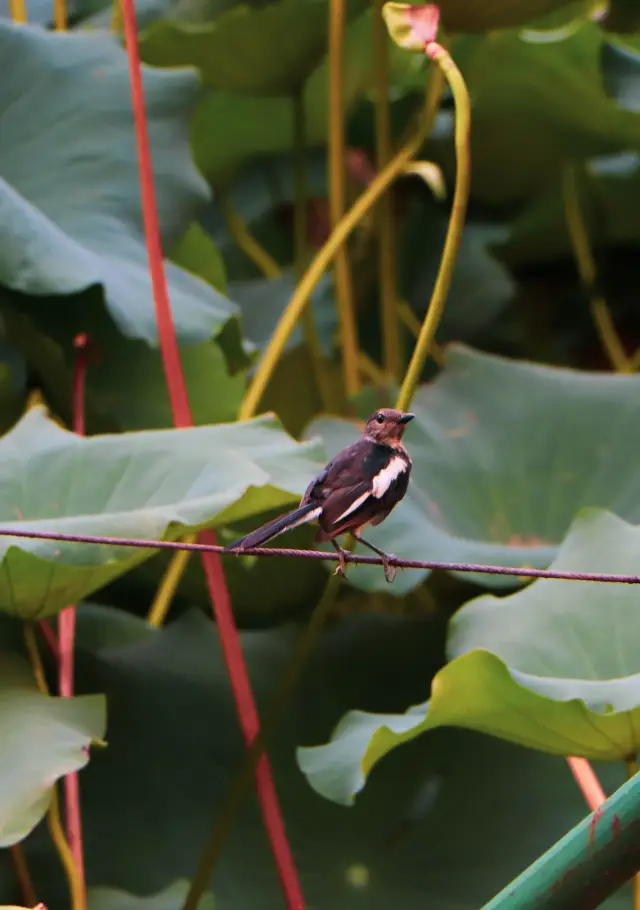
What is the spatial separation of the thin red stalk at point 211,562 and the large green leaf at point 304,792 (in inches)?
5.7

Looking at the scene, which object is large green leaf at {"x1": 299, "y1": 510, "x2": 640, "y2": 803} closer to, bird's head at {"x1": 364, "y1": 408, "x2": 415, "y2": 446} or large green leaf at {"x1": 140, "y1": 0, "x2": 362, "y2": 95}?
bird's head at {"x1": 364, "y1": 408, "x2": 415, "y2": 446}

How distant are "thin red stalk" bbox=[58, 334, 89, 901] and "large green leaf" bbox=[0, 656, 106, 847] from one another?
7cm

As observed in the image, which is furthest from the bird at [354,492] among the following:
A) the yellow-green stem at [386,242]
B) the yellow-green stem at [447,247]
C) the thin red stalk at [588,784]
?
the yellow-green stem at [386,242]

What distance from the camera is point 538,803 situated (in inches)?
71.1

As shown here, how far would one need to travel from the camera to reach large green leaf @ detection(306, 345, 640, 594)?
192 cm

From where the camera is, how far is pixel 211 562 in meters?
1.69

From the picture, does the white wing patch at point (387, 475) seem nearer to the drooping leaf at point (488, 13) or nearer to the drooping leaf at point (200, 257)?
the drooping leaf at point (488, 13)

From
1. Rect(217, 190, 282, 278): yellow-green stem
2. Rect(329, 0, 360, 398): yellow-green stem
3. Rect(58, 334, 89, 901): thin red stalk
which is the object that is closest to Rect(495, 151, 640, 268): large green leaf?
Rect(217, 190, 282, 278): yellow-green stem

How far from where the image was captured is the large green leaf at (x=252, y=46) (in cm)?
210

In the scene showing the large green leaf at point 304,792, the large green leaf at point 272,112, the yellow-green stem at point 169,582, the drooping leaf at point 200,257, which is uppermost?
the large green leaf at point 272,112

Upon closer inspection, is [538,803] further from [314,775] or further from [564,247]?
[564,247]

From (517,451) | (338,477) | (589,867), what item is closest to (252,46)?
(517,451)

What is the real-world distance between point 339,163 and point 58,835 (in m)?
1.27

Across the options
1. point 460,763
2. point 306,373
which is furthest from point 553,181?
point 460,763
